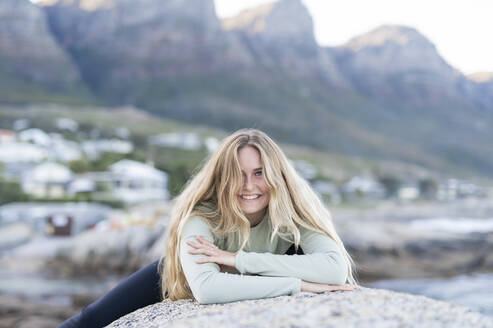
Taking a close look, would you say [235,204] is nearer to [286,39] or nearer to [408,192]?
[408,192]

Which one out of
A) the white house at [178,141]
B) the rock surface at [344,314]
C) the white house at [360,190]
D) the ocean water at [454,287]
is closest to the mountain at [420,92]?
the white house at [360,190]

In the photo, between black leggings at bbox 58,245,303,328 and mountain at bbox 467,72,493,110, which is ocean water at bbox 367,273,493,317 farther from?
mountain at bbox 467,72,493,110

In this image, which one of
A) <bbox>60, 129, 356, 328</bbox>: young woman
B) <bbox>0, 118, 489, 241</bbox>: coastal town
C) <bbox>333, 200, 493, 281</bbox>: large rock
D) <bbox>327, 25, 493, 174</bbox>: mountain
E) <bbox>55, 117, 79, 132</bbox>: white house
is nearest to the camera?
<bbox>60, 129, 356, 328</bbox>: young woman

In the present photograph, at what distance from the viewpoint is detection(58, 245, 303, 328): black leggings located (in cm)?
286

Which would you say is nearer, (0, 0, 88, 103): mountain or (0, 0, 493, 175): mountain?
(0, 0, 88, 103): mountain

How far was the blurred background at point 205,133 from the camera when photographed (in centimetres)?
2045

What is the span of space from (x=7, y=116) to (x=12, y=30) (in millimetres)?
61629

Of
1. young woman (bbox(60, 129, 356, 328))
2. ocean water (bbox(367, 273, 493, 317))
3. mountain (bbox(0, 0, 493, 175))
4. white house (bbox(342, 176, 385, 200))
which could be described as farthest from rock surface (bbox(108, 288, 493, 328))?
mountain (bbox(0, 0, 493, 175))

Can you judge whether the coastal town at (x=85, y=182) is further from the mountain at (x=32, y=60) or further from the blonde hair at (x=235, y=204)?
the mountain at (x=32, y=60)

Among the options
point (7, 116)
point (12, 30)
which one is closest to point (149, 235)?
point (7, 116)

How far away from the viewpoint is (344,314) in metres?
1.81

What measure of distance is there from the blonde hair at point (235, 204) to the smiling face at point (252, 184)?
37 millimetres

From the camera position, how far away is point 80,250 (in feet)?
67.8

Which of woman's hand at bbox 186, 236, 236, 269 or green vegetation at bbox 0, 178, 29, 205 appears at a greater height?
woman's hand at bbox 186, 236, 236, 269
